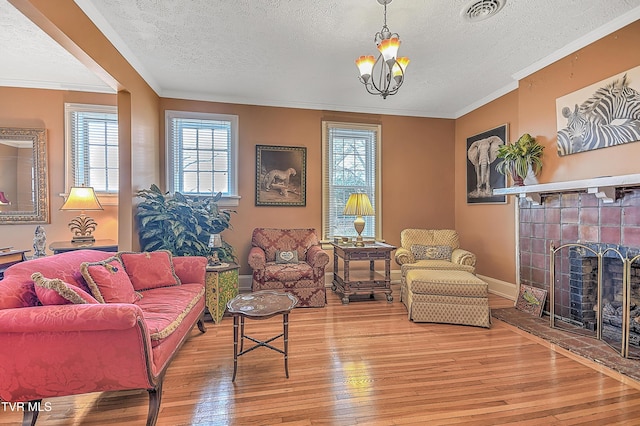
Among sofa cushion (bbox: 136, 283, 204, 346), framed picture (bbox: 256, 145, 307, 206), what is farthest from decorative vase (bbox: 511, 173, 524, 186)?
sofa cushion (bbox: 136, 283, 204, 346)

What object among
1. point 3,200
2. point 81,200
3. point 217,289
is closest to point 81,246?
point 81,200

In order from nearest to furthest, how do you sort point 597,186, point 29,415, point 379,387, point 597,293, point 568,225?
point 29,415, point 379,387, point 597,186, point 597,293, point 568,225

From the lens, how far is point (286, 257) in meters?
4.02

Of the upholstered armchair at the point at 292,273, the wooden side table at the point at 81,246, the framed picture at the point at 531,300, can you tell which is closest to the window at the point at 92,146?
the wooden side table at the point at 81,246

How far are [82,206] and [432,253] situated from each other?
4303 millimetres

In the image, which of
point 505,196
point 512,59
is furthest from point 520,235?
point 512,59

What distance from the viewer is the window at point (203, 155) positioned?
4.27 meters

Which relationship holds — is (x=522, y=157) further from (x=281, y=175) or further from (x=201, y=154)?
(x=201, y=154)

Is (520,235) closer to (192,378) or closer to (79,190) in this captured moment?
(192,378)

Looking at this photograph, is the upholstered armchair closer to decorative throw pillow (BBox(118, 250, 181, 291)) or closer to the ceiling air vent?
decorative throw pillow (BBox(118, 250, 181, 291))

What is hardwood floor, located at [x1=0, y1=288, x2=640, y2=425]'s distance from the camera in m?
1.73

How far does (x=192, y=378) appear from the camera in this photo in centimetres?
212

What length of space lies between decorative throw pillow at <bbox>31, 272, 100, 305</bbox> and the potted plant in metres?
4.17

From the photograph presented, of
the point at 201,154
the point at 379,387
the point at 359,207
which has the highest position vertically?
the point at 201,154
